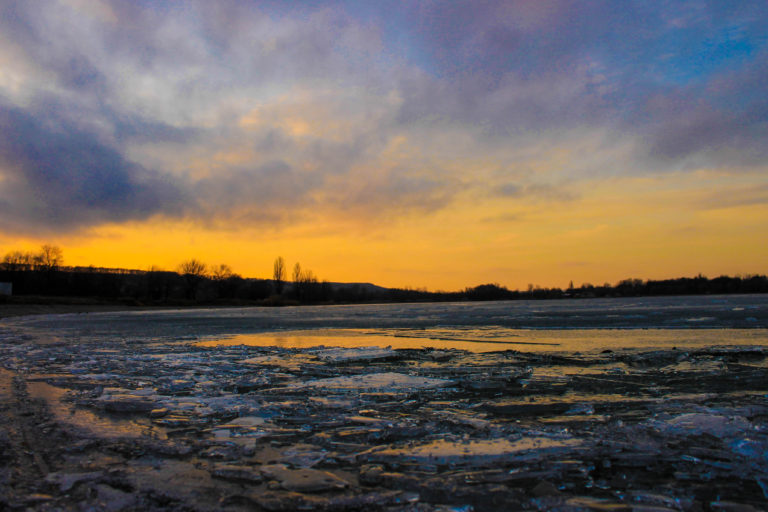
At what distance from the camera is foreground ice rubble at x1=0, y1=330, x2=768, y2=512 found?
2324mm

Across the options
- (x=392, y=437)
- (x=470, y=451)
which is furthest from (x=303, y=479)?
(x=470, y=451)

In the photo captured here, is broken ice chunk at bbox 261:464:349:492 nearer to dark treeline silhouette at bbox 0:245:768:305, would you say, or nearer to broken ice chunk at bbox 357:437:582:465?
broken ice chunk at bbox 357:437:582:465

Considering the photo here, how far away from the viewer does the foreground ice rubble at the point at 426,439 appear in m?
2.32

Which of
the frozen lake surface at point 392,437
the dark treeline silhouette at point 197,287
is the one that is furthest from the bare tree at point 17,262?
the frozen lake surface at point 392,437

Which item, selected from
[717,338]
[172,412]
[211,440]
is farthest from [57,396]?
[717,338]

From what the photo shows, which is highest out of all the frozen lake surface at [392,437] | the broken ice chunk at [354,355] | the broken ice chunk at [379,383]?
the frozen lake surface at [392,437]

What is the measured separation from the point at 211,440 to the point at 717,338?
1122 cm

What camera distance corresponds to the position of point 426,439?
10.7 ft

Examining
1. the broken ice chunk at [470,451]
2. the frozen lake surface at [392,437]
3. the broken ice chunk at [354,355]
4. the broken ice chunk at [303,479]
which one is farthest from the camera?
the broken ice chunk at [354,355]

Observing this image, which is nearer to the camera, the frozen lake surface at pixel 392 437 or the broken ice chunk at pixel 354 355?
the frozen lake surface at pixel 392 437

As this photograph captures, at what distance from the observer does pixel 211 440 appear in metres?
3.33

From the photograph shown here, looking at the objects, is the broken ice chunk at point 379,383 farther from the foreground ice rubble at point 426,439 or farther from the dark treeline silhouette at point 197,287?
the dark treeline silhouette at point 197,287

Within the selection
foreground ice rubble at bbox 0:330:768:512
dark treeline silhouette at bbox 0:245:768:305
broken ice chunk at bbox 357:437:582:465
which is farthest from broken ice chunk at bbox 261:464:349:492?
dark treeline silhouette at bbox 0:245:768:305

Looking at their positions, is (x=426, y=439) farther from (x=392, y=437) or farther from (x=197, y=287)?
(x=197, y=287)
